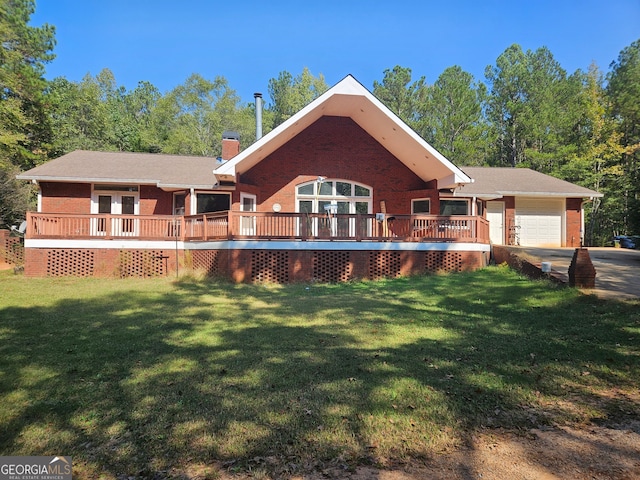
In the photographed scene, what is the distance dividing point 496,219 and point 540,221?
2552mm

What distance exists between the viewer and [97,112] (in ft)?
130

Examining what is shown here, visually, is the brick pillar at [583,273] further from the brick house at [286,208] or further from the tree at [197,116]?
the tree at [197,116]

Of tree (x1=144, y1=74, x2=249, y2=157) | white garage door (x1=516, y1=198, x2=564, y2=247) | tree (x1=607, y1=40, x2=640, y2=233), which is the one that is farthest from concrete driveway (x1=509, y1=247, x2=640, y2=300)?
tree (x1=144, y1=74, x2=249, y2=157)

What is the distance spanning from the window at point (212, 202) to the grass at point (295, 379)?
860 cm

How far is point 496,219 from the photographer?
20.6m

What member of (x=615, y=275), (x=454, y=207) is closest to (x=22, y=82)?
(x=454, y=207)

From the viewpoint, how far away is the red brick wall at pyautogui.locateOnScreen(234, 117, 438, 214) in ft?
52.6

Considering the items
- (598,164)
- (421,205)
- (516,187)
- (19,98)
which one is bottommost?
(421,205)

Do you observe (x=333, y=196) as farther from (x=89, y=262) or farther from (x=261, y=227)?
(x=89, y=262)

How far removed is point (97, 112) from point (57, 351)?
41.8 metres

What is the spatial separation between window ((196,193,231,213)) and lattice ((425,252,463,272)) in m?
8.51

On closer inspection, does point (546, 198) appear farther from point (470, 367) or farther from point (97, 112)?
point (97, 112)

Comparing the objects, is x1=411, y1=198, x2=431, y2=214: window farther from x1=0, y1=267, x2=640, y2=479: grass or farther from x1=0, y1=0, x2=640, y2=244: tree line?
x1=0, y1=0, x2=640, y2=244: tree line

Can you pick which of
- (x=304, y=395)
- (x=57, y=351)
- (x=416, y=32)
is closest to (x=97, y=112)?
(x=416, y=32)
